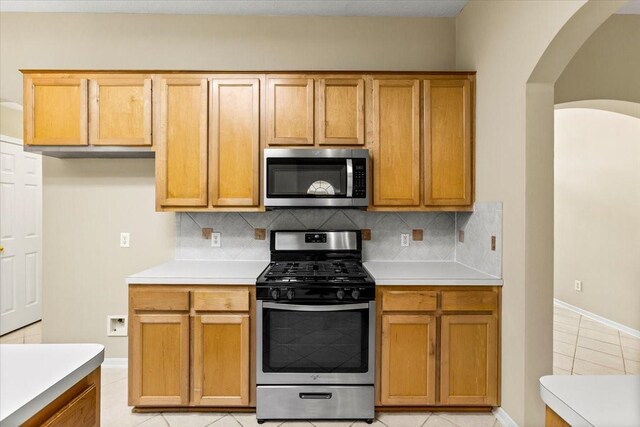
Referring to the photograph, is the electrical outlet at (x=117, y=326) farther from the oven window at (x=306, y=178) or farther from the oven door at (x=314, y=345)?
the oven window at (x=306, y=178)

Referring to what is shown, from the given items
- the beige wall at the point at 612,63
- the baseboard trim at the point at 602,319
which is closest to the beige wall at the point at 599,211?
the baseboard trim at the point at 602,319

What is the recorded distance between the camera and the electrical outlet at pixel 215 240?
3139mm

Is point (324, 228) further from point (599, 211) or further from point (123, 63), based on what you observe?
point (599, 211)

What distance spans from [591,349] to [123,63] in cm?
488

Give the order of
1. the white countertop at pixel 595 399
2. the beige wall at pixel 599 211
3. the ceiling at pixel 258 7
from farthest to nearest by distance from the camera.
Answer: the beige wall at pixel 599 211 < the ceiling at pixel 258 7 < the white countertop at pixel 595 399

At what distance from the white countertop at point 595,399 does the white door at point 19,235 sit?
15.8ft

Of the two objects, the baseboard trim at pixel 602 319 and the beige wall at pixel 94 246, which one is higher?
the beige wall at pixel 94 246

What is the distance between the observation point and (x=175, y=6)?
304 cm

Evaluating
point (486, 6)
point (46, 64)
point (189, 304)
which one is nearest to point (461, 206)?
point (486, 6)

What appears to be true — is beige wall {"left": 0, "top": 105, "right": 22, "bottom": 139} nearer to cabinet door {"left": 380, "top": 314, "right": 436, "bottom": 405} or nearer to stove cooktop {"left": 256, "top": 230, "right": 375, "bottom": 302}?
stove cooktop {"left": 256, "top": 230, "right": 375, "bottom": 302}

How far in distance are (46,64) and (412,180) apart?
3066mm

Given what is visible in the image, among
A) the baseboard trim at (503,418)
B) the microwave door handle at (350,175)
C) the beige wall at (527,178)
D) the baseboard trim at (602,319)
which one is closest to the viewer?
the beige wall at (527,178)

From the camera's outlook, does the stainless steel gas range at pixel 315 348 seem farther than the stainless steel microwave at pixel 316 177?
No

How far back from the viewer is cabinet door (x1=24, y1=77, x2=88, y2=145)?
2.71 m
